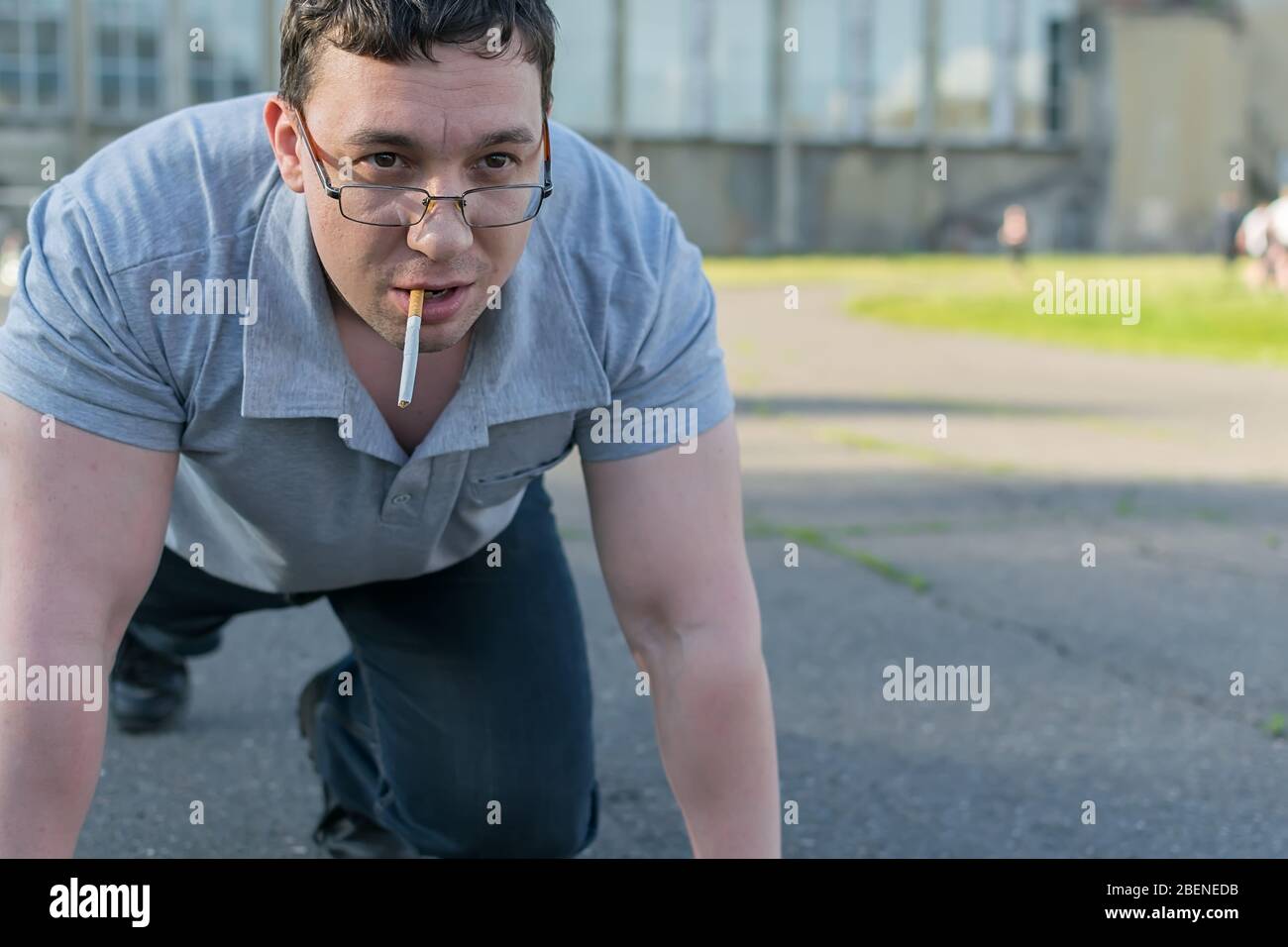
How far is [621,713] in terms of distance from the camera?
4082 mm

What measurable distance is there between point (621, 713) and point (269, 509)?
1756 mm

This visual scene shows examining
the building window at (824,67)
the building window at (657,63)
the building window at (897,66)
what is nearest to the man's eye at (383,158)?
the building window at (657,63)

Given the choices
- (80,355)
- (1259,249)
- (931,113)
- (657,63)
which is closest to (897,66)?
(931,113)

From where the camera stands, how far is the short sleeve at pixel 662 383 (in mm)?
2355

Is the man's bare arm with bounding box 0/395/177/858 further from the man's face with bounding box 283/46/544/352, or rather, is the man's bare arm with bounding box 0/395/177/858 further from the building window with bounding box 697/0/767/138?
the building window with bounding box 697/0/767/138

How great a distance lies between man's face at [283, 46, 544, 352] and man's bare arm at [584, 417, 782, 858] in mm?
387

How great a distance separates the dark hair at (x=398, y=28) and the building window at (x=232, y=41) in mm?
40289

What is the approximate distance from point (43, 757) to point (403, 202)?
80 cm

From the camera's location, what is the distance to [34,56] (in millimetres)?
41312

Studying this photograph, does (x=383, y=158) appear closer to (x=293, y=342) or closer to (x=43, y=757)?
(x=293, y=342)

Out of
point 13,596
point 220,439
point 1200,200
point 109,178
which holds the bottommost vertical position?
point 1200,200

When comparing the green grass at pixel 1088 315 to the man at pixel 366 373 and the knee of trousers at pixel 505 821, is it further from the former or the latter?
the man at pixel 366 373
